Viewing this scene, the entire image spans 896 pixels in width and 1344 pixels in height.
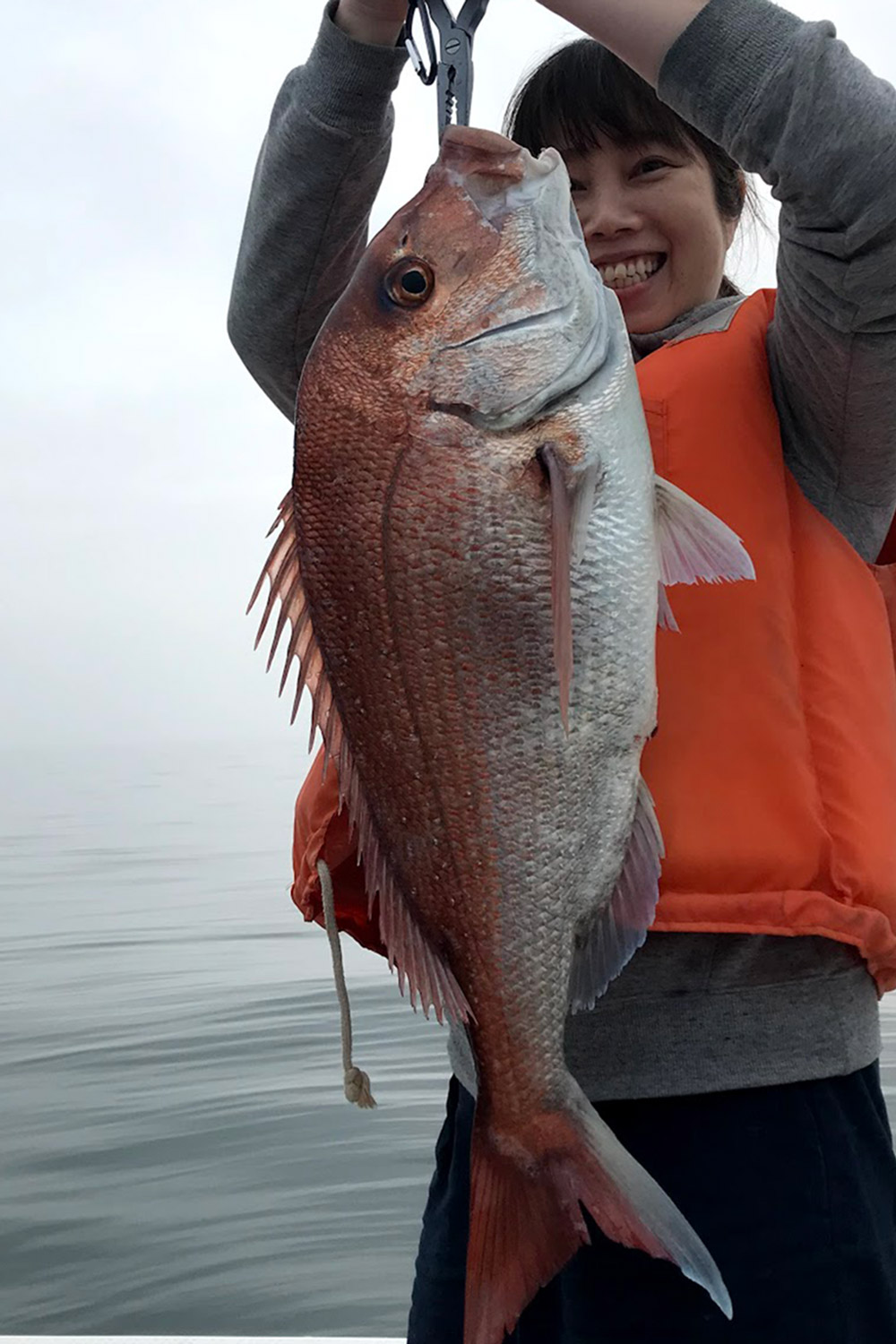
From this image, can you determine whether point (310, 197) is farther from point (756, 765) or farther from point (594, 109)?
point (756, 765)

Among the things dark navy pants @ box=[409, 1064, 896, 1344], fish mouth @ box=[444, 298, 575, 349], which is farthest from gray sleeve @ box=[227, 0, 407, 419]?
dark navy pants @ box=[409, 1064, 896, 1344]

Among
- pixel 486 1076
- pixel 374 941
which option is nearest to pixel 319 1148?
pixel 374 941

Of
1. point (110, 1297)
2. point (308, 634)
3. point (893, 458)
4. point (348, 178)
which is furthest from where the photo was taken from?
point (110, 1297)

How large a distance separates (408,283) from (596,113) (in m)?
0.97

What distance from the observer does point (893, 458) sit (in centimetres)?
188

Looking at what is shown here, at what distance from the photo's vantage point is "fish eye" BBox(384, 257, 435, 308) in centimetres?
156

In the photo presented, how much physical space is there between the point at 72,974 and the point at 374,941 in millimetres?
8254

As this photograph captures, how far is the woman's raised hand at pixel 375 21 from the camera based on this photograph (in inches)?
73.7

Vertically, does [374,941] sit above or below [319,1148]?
above

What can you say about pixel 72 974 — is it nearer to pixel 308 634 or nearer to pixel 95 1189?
pixel 95 1189

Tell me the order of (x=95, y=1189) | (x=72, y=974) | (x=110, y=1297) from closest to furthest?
(x=110, y=1297) → (x=95, y=1189) → (x=72, y=974)

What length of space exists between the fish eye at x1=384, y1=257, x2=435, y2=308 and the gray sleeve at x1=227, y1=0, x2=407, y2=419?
0.52m

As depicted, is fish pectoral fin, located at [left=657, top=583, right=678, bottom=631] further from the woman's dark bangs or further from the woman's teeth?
the woman's dark bangs

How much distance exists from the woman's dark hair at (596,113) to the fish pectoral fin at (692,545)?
40.5 inches
